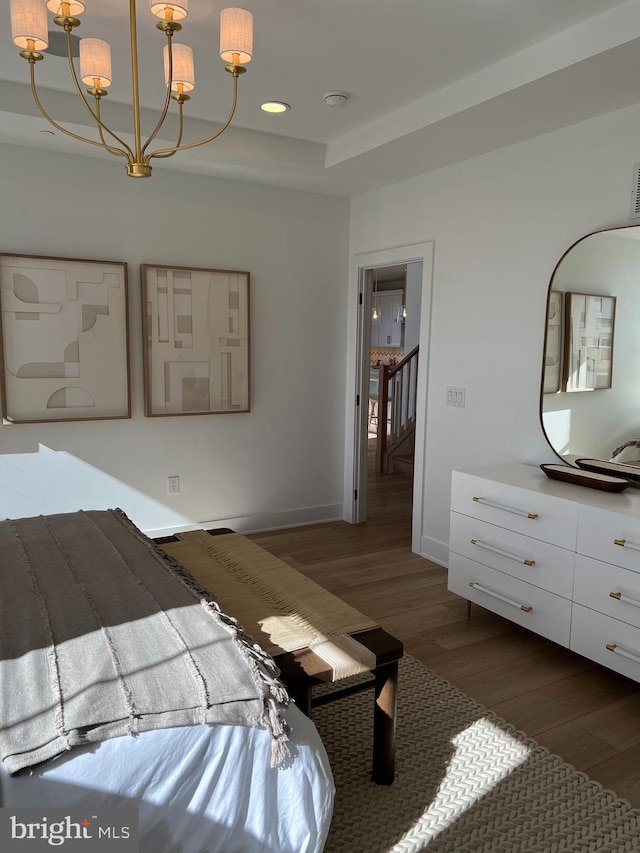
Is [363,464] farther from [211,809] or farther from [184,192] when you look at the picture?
[211,809]

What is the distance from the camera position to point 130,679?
1.49 meters

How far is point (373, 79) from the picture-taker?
2959 millimetres

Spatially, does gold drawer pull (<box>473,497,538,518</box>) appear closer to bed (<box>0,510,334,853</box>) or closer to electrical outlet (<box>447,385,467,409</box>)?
electrical outlet (<box>447,385,467,409</box>)

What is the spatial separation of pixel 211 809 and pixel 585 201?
298 centimetres

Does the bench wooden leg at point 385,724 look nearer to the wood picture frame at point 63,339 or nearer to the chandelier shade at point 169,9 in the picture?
the chandelier shade at point 169,9

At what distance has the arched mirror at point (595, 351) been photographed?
282cm

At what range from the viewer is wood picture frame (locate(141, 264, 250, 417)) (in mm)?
4059

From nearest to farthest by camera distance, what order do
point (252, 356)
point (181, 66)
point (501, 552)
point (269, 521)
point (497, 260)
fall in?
point (181, 66)
point (501, 552)
point (497, 260)
point (252, 356)
point (269, 521)

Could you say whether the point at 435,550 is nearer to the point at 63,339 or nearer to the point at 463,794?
the point at 463,794

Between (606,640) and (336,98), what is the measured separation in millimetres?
2808

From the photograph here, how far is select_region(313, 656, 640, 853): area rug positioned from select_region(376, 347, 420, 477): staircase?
445 centimetres

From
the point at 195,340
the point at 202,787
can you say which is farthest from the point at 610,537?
the point at 195,340

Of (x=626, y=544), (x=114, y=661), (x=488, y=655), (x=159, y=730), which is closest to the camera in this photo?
(x=159, y=730)

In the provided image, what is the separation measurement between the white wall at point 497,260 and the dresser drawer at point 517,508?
0.44 metres
